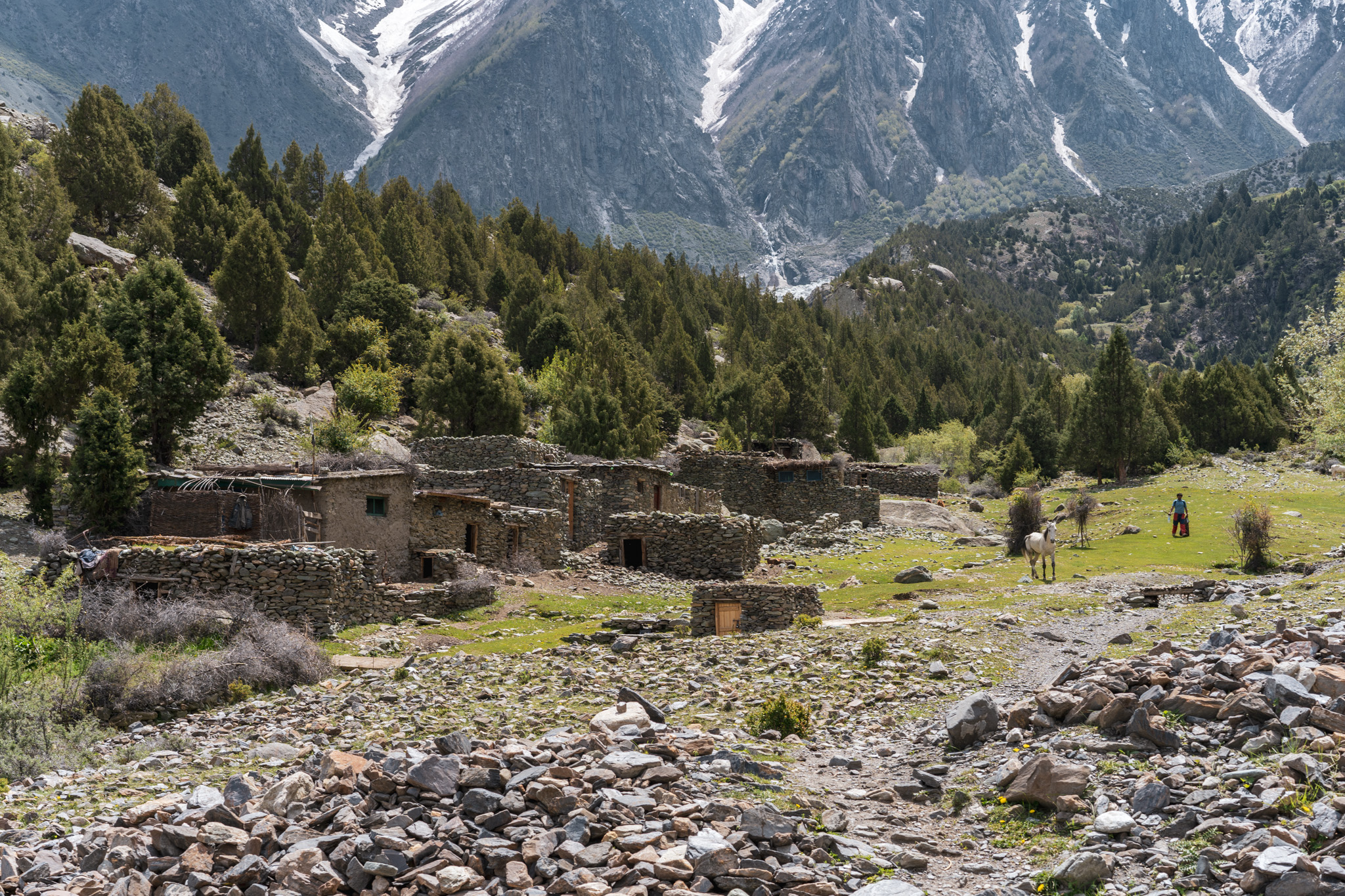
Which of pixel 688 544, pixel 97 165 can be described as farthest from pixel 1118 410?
pixel 97 165

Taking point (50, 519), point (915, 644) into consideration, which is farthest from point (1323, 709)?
point (50, 519)

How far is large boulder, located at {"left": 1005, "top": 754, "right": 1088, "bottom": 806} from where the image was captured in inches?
380

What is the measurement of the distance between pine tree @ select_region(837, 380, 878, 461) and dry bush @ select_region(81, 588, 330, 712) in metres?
71.4

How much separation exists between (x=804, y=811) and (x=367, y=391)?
46.1 m

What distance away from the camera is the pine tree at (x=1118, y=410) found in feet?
216

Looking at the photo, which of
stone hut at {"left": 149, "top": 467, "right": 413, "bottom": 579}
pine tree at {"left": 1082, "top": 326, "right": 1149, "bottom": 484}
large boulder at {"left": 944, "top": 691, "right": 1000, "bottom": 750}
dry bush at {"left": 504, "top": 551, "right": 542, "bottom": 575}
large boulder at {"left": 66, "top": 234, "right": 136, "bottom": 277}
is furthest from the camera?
pine tree at {"left": 1082, "top": 326, "right": 1149, "bottom": 484}

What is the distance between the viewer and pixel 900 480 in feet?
Answer: 208

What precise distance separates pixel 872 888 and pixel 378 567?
926 inches

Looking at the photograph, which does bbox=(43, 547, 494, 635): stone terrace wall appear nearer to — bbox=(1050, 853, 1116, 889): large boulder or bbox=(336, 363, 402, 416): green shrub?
bbox=(1050, 853, 1116, 889): large boulder

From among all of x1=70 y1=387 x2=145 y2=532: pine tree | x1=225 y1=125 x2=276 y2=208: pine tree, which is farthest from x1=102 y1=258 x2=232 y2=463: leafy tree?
x1=225 y1=125 x2=276 y2=208: pine tree

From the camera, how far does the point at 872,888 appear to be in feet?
27.8

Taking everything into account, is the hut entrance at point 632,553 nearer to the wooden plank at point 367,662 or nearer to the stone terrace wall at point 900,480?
the wooden plank at point 367,662

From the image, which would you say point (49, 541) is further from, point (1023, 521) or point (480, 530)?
point (1023, 521)

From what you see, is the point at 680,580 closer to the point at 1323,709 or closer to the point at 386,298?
the point at 1323,709
